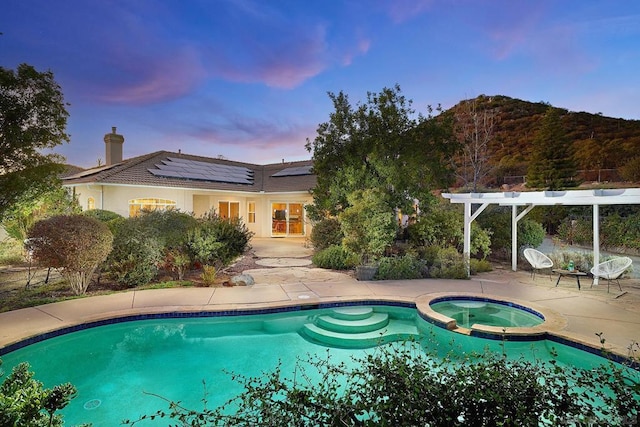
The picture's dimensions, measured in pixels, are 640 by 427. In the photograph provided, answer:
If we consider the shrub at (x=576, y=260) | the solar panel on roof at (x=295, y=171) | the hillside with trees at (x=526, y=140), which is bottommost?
the shrub at (x=576, y=260)

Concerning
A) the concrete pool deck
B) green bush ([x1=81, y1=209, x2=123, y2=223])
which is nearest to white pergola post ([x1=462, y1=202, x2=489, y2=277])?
the concrete pool deck

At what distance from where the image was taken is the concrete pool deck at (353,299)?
19.7 ft

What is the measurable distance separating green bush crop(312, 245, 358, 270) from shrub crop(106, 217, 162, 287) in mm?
5353

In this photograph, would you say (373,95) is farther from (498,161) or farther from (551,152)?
(498,161)

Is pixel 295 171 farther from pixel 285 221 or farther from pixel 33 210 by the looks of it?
pixel 33 210

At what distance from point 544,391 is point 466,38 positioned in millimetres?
14153

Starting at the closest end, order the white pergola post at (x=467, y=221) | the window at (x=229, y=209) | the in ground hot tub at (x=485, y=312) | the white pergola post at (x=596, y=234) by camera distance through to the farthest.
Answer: the in ground hot tub at (x=485, y=312) → the white pergola post at (x=596, y=234) → the white pergola post at (x=467, y=221) → the window at (x=229, y=209)

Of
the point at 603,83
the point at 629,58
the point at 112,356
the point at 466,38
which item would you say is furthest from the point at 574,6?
the point at 112,356

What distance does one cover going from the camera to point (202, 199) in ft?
68.6

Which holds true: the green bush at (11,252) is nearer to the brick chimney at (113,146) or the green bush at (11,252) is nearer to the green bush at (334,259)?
the brick chimney at (113,146)

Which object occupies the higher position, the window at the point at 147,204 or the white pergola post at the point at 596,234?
the window at the point at 147,204

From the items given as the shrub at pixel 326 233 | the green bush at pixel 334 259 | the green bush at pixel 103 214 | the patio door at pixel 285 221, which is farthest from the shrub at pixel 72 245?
the patio door at pixel 285 221

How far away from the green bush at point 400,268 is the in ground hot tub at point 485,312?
2.17m

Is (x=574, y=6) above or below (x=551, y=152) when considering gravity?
above
